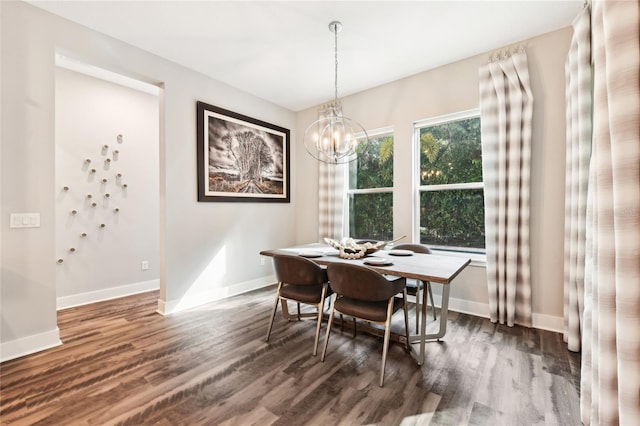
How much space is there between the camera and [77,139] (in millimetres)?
3400

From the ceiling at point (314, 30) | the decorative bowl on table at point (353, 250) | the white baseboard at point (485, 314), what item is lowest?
the white baseboard at point (485, 314)

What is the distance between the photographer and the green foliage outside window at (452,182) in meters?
3.14

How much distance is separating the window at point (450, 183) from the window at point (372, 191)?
1.31 ft

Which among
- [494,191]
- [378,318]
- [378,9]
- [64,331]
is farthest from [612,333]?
[64,331]

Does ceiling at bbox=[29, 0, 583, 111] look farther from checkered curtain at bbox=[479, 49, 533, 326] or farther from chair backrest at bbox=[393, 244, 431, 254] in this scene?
chair backrest at bbox=[393, 244, 431, 254]

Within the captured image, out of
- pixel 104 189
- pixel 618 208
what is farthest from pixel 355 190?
pixel 104 189

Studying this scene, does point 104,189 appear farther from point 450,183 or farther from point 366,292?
point 450,183

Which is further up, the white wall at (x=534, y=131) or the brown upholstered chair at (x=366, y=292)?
the white wall at (x=534, y=131)

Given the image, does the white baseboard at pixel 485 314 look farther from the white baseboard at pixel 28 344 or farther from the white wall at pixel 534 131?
the white baseboard at pixel 28 344

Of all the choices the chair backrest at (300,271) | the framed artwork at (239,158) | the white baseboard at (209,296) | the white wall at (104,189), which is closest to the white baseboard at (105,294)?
the white wall at (104,189)

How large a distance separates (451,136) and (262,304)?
3065 mm

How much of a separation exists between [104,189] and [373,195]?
3619 millimetres

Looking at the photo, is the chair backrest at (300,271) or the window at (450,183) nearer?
the chair backrest at (300,271)

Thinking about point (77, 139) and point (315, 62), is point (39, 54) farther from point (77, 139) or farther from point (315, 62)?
point (315, 62)
